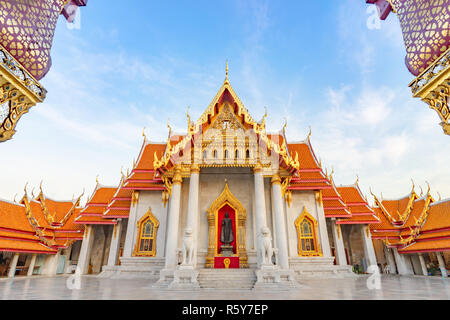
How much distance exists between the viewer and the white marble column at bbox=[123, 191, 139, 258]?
12.4 m

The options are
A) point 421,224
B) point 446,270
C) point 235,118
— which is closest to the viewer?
point 235,118

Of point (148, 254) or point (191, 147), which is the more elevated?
point (191, 147)

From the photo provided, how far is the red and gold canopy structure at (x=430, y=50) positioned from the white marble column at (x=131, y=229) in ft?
42.0

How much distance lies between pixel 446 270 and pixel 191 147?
628 inches

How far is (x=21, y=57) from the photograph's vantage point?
443 cm

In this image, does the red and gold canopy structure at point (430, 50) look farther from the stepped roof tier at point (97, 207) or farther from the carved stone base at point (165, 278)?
the stepped roof tier at point (97, 207)

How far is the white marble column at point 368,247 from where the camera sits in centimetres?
1432

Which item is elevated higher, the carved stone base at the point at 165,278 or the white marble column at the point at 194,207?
the white marble column at the point at 194,207

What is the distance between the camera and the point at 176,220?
9.51 m

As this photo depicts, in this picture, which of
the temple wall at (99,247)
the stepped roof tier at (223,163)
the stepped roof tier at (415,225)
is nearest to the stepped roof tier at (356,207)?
the stepped roof tier at (223,163)

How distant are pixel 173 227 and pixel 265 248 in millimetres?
3623
